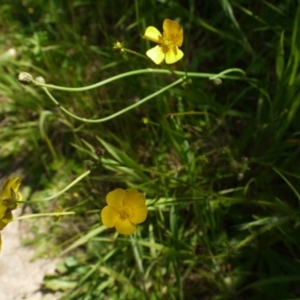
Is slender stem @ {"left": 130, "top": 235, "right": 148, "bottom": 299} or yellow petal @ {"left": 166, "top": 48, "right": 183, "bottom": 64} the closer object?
yellow petal @ {"left": 166, "top": 48, "right": 183, "bottom": 64}

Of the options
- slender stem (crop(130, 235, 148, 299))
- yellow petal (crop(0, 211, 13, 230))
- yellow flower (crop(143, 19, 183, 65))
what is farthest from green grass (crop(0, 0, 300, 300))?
yellow petal (crop(0, 211, 13, 230))

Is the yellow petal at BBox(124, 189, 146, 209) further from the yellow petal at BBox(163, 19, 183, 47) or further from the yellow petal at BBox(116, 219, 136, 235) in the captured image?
the yellow petal at BBox(163, 19, 183, 47)

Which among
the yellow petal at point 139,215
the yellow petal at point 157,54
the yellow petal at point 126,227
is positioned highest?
the yellow petal at point 157,54

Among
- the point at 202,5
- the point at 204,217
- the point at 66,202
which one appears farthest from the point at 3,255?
the point at 202,5

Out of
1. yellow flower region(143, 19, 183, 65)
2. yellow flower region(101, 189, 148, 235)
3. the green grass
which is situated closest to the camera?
yellow flower region(101, 189, 148, 235)

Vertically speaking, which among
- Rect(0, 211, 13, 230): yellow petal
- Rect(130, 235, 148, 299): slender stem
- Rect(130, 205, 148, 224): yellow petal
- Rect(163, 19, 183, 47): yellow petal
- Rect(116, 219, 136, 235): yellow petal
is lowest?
Rect(130, 235, 148, 299): slender stem

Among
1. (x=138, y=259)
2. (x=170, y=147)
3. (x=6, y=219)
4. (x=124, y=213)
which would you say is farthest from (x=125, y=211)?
(x=170, y=147)

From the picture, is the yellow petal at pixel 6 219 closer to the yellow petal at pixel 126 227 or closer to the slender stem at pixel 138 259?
the yellow petal at pixel 126 227

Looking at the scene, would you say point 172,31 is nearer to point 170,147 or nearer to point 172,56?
point 172,56

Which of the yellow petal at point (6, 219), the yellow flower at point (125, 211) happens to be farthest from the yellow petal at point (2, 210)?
the yellow flower at point (125, 211)
